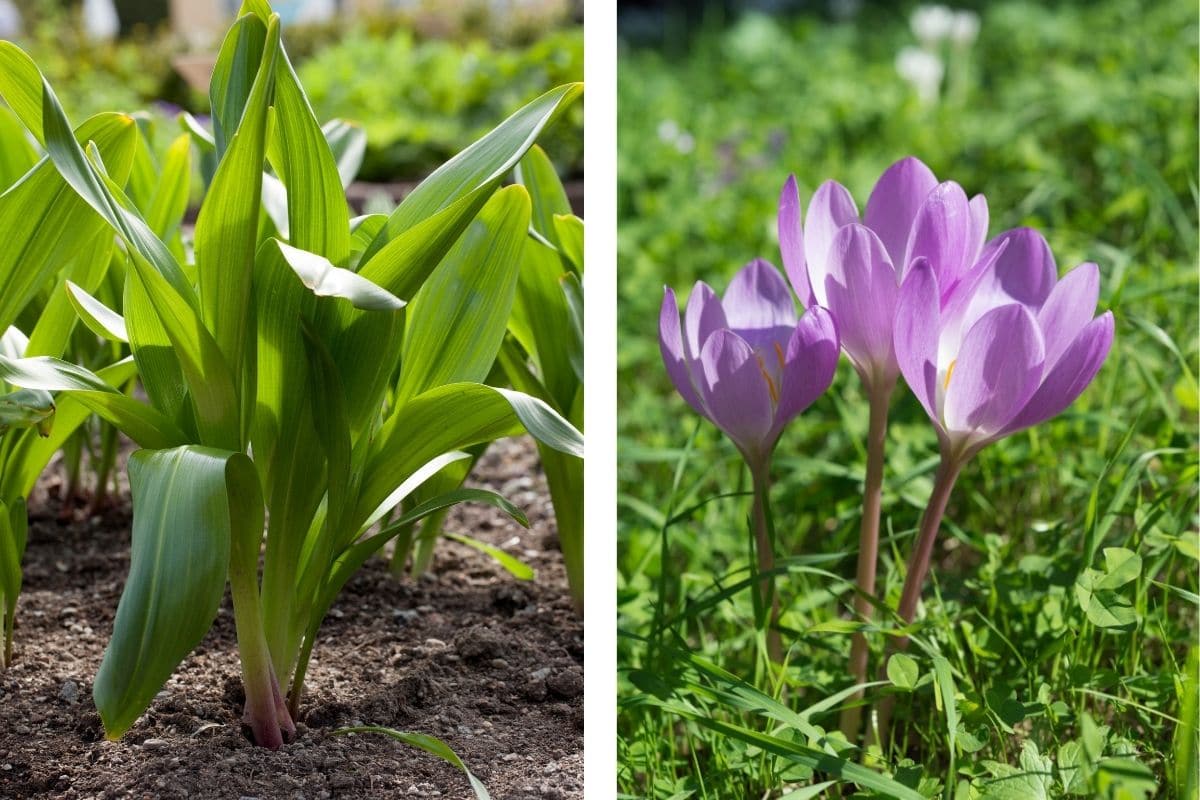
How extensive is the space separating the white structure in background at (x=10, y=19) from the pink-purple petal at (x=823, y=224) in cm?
640

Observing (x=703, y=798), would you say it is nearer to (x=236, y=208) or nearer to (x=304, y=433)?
(x=304, y=433)

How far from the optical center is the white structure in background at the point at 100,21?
20.9 feet

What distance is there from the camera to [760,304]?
839 millimetres

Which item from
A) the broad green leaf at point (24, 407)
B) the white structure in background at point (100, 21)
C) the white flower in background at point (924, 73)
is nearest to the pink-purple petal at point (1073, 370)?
the broad green leaf at point (24, 407)

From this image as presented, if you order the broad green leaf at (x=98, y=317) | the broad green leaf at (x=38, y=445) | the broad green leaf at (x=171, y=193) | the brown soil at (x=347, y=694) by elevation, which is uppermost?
the broad green leaf at (x=171, y=193)

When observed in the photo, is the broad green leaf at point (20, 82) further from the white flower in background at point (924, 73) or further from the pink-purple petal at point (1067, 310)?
the white flower in background at point (924, 73)

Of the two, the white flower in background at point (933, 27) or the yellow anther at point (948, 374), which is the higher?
the white flower in background at point (933, 27)

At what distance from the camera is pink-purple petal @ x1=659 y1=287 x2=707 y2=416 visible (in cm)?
78

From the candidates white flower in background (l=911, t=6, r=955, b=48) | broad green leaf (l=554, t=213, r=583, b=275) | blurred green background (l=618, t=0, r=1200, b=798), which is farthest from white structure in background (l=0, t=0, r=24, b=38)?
broad green leaf (l=554, t=213, r=583, b=275)

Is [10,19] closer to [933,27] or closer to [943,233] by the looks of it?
[933,27]

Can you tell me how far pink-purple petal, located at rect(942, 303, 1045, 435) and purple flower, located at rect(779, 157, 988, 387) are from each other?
6 centimetres

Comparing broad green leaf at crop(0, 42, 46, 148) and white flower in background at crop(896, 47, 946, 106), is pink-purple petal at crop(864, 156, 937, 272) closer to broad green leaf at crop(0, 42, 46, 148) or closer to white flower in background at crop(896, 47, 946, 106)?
broad green leaf at crop(0, 42, 46, 148)

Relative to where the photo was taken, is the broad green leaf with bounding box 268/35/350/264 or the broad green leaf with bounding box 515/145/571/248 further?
the broad green leaf with bounding box 515/145/571/248

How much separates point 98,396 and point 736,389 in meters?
0.42
